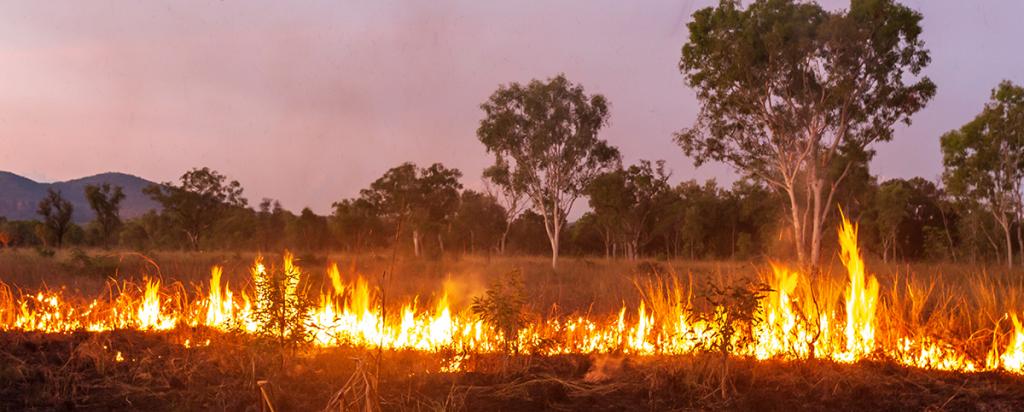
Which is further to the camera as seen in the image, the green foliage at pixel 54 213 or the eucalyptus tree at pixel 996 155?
the green foliage at pixel 54 213

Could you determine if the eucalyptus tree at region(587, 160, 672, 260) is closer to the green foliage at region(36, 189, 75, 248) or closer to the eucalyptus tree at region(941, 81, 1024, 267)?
the eucalyptus tree at region(941, 81, 1024, 267)

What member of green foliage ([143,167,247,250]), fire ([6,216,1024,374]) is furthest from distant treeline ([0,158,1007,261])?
fire ([6,216,1024,374])

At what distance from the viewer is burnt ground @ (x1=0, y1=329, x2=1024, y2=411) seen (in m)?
5.19

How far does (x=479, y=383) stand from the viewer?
227 inches

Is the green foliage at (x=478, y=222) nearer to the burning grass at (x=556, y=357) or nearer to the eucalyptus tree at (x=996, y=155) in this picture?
the eucalyptus tree at (x=996, y=155)

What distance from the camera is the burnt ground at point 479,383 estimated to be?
5.19 m

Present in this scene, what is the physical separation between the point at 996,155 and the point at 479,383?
31.9m

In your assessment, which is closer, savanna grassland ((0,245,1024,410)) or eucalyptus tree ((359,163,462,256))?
savanna grassland ((0,245,1024,410))

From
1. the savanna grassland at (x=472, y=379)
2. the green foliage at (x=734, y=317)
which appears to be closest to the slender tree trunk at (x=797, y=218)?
the savanna grassland at (x=472, y=379)

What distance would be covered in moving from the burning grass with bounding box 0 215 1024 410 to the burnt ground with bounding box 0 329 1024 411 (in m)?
0.02

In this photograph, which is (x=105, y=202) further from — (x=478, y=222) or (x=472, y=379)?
(x=472, y=379)

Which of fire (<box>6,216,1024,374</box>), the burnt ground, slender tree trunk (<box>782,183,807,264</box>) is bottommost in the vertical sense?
the burnt ground

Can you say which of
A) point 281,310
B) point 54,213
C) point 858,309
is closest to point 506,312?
point 281,310

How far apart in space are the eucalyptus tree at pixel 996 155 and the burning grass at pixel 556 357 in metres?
26.2
